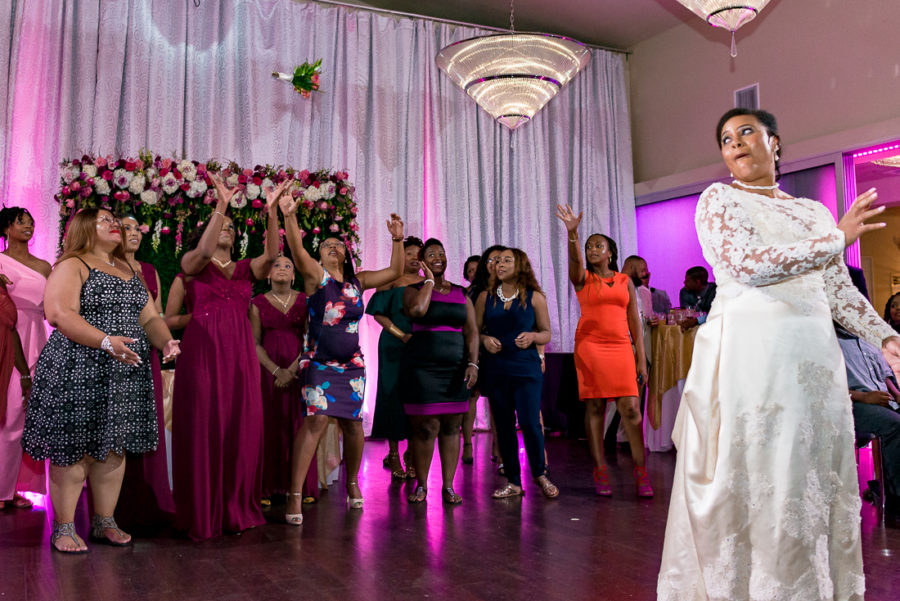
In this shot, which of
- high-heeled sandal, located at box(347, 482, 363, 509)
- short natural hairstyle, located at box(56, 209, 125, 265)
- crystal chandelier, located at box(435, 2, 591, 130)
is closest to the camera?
short natural hairstyle, located at box(56, 209, 125, 265)

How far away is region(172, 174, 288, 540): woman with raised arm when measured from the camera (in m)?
3.87

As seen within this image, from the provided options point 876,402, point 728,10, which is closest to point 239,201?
point 728,10

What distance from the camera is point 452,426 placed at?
4.70 metres

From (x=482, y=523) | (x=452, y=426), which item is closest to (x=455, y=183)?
(x=452, y=426)

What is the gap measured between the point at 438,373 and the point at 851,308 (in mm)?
2669

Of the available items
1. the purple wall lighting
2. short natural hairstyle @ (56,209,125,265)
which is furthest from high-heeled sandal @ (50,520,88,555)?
the purple wall lighting

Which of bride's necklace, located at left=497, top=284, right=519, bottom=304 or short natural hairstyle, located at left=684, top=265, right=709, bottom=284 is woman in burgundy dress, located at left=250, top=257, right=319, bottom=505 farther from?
short natural hairstyle, located at left=684, top=265, right=709, bottom=284

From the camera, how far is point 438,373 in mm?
4645

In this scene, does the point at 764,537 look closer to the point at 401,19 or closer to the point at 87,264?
the point at 87,264

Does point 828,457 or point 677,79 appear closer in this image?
point 828,457

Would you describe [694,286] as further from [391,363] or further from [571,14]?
[391,363]

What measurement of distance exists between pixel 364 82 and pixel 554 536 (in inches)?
255

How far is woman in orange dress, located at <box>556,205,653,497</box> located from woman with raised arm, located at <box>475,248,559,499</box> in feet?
0.95

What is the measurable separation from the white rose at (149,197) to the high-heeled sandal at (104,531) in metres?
2.43
